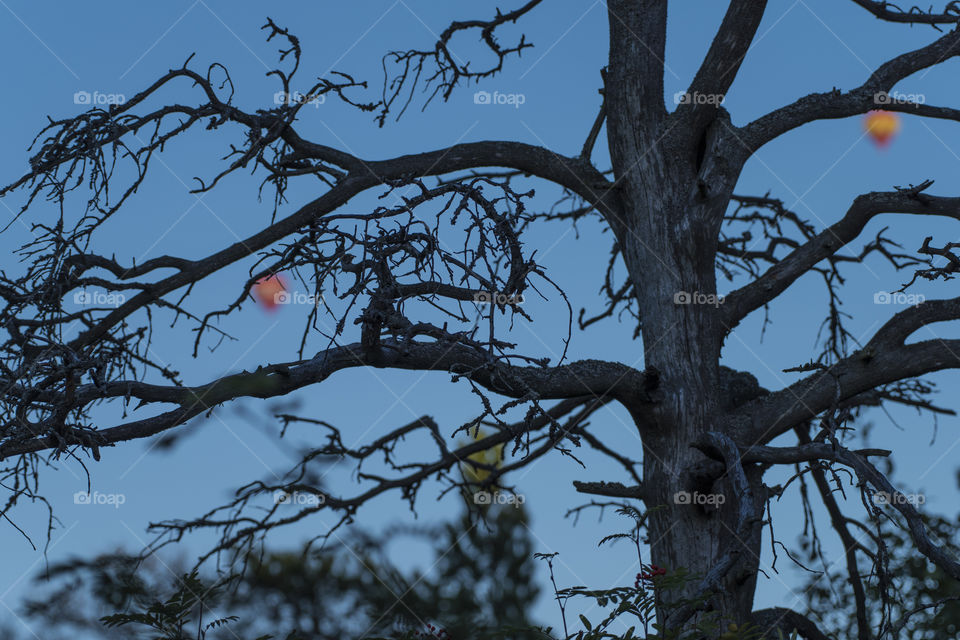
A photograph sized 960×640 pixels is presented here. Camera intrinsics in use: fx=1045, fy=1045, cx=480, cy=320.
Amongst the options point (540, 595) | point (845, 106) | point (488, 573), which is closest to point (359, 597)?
point (488, 573)

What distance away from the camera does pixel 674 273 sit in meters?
6.78

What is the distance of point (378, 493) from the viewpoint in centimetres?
823

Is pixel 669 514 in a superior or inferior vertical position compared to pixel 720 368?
→ inferior

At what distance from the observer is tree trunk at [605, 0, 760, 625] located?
6.28 m

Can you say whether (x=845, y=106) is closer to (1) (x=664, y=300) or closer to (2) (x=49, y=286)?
(1) (x=664, y=300)

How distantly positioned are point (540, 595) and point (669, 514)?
256 inches

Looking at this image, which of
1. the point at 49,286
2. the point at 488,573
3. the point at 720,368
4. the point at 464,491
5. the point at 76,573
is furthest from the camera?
the point at 488,573

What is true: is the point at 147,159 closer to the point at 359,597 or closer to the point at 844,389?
the point at 844,389

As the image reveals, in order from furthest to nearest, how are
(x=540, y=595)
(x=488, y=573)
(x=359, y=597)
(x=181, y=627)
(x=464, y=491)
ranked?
(x=540, y=595) < (x=488, y=573) < (x=359, y=597) < (x=464, y=491) < (x=181, y=627)

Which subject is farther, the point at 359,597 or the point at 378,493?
the point at 359,597

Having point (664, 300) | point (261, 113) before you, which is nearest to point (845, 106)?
point (664, 300)

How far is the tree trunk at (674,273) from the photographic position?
6.28 m

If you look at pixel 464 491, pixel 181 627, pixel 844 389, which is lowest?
pixel 181 627

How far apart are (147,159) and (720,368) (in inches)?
154
